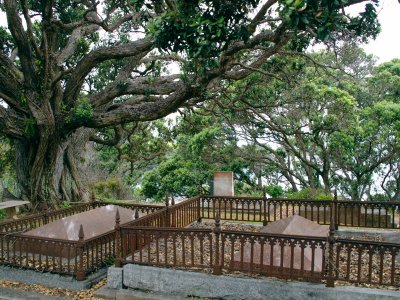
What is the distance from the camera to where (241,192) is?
23266mm

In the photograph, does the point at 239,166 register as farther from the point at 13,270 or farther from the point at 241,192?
the point at 13,270

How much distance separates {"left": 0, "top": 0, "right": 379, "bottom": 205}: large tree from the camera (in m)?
7.81

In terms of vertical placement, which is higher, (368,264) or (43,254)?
(368,264)

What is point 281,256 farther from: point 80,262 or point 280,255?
point 80,262

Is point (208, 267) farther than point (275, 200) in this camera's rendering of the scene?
No

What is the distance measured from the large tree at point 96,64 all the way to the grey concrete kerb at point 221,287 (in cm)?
438

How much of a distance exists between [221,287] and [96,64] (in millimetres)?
10158

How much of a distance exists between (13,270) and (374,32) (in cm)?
1028

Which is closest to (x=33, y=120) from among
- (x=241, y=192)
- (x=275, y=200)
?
(x=275, y=200)

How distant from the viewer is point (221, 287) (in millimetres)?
6750

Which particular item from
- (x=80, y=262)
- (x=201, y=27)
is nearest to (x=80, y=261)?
(x=80, y=262)

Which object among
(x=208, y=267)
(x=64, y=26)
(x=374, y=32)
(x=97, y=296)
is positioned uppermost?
(x=64, y=26)

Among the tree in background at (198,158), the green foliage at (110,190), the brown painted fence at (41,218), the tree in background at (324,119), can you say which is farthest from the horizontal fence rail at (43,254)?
the green foliage at (110,190)

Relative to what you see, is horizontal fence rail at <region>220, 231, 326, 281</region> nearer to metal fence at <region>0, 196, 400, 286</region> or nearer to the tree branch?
metal fence at <region>0, 196, 400, 286</region>
